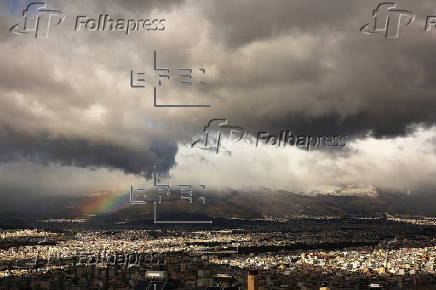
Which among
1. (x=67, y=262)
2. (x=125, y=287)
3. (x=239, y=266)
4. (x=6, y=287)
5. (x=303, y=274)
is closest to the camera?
(x=125, y=287)

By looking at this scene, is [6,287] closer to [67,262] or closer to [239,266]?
[67,262]

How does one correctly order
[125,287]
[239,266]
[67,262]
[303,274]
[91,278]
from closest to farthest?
[125,287] < [91,278] < [303,274] < [239,266] < [67,262]

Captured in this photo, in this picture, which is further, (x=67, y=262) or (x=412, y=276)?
(x=67, y=262)

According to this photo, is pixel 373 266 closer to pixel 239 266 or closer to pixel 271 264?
pixel 271 264

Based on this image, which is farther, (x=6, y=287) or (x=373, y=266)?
(x=373, y=266)

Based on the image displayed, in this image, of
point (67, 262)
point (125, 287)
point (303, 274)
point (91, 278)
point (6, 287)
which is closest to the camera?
point (125, 287)

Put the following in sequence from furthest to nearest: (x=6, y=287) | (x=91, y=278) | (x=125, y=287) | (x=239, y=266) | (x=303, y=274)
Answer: (x=239, y=266), (x=303, y=274), (x=91, y=278), (x=6, y=287), (x=125, y=287)

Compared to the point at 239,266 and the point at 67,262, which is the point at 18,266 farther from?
the point at 239,266

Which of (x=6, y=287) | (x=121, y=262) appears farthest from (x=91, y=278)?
(x=121, y=262)

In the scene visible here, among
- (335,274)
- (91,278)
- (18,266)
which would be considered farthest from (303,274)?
(18,266)
